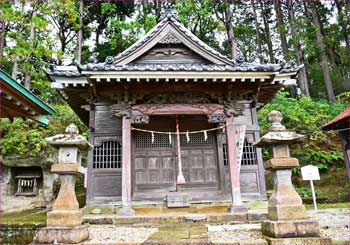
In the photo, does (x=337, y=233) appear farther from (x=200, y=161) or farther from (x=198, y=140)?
(x=198, y=140)

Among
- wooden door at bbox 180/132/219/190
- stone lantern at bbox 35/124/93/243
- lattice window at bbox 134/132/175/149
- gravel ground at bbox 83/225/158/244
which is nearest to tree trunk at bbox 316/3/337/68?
wooden door at bbox 180/132/219/190

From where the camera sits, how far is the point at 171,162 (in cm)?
1034

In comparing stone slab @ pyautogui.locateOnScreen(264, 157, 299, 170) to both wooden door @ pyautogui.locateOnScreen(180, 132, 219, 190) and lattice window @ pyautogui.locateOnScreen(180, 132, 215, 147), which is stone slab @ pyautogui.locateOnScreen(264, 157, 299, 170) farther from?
lattice window @ pyautogui.locateOnScreen(180, 132, 215, 147)

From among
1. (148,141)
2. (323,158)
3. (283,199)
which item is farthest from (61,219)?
(323,158)

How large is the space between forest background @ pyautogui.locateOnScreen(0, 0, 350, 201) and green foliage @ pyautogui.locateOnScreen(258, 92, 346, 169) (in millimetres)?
53

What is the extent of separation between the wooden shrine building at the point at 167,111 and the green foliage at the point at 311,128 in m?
5.92

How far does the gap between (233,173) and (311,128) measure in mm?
10020

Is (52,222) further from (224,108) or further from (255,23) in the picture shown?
(255,23)

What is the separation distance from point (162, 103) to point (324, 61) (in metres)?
18.2

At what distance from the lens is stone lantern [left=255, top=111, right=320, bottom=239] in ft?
15.7

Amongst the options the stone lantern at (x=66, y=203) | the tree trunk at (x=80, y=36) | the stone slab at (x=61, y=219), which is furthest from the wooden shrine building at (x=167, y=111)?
the tree trunk at (x=80, y=36)

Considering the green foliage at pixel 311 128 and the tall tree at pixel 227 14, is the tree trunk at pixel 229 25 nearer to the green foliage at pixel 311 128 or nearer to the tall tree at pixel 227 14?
the tall tree at pixel 227 14

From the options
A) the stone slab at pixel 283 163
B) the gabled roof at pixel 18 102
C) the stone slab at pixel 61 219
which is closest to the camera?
the stone slab at pixel 61 219

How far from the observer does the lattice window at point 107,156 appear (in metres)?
9.73
